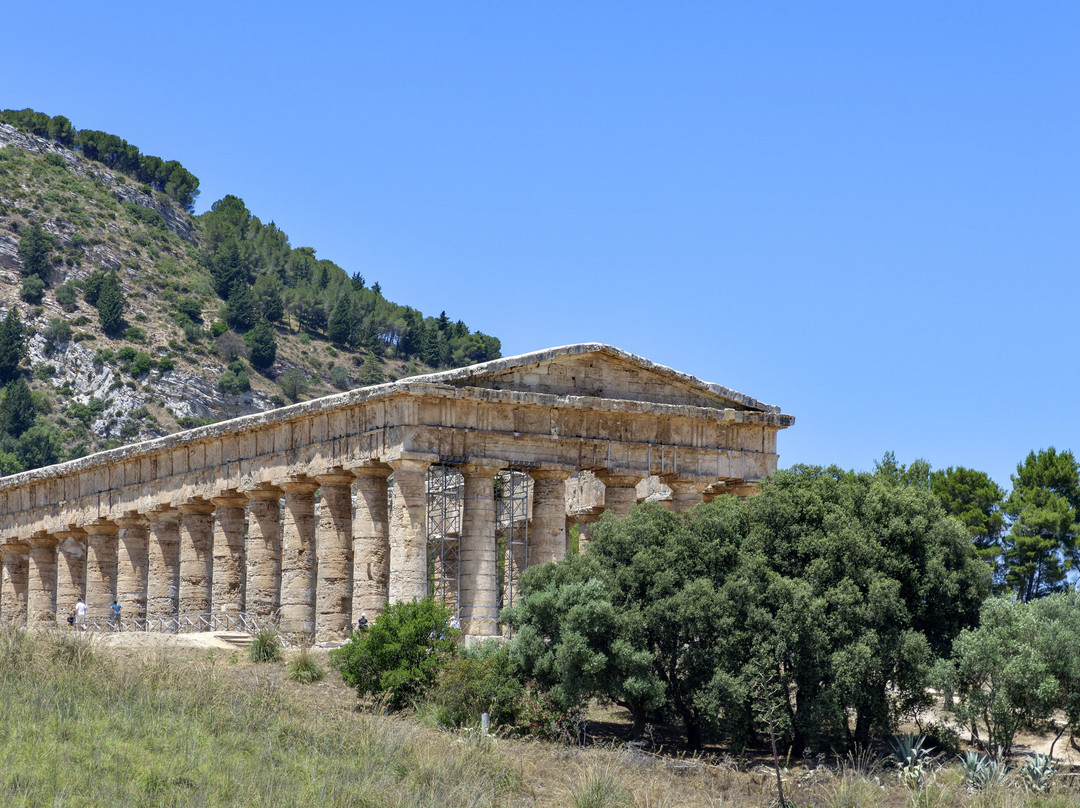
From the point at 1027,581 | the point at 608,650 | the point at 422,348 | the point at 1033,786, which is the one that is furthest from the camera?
the point at 422,348

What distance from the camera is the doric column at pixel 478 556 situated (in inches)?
1242

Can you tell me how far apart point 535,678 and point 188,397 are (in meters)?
65.2

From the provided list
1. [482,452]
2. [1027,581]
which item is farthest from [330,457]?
[1027,581]

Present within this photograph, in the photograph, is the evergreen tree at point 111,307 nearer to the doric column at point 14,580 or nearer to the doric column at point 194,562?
the doric column at point 14,580

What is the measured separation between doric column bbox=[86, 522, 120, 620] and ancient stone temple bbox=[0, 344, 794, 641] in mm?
2858

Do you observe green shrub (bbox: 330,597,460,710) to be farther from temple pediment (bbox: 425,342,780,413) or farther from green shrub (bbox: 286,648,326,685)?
temple pediment (bbox: 425,342,780,413)

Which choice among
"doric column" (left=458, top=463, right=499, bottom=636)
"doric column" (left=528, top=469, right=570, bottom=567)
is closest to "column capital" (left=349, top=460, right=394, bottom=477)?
"doric column" (left=458, top=463, right=499, bottom=636)

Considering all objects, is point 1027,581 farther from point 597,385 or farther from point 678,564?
point 678,564

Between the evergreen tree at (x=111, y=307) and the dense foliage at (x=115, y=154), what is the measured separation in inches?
839

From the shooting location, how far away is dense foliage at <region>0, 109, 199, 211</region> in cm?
10725

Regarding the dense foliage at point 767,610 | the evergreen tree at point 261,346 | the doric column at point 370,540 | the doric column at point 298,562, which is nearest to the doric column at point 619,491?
the doric column at point 370,540

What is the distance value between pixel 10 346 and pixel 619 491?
60314mm

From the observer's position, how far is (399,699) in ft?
81.8

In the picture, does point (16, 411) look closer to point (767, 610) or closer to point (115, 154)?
point (115, 154)
